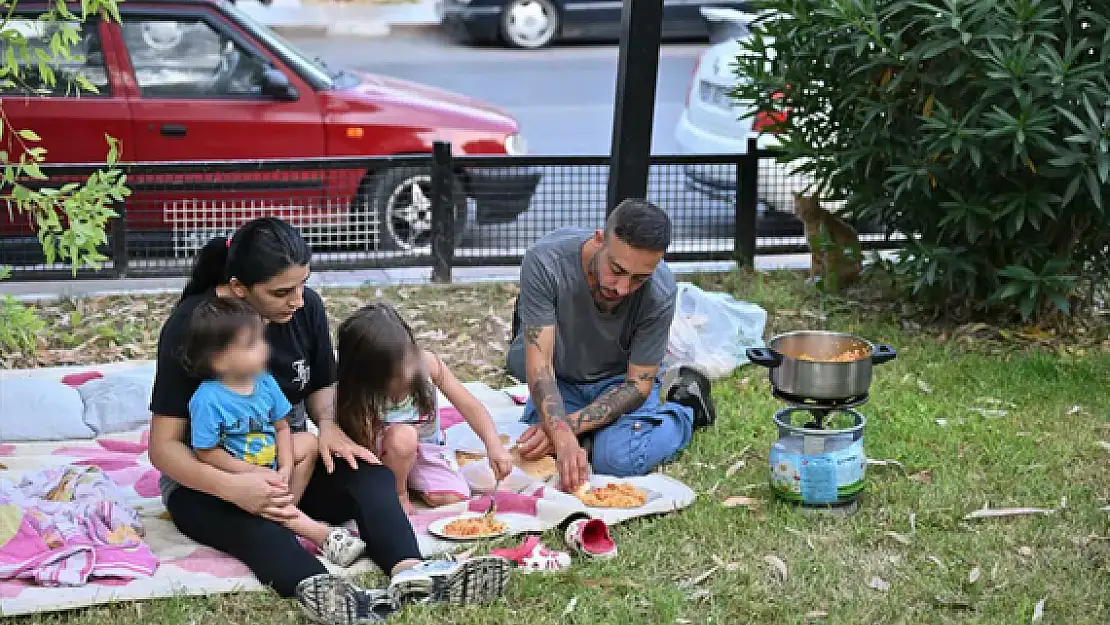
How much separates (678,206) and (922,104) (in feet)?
6.64

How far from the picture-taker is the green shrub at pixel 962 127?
6.46m

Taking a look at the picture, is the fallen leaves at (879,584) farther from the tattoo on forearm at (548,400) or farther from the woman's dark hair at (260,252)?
the woman's dark hair at (260,252)

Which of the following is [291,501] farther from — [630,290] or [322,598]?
[630,290]

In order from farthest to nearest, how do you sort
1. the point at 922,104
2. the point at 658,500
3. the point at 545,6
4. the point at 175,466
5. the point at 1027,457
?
the point at 545,6, the point at 922,104, the point at 1027,457, the point at 658,500, the point at 175,466

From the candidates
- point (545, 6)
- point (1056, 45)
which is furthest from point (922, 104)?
point (545, 6)

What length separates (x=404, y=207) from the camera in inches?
342

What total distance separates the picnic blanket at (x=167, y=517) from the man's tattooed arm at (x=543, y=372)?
302 millimetres

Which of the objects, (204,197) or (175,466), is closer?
(175,466)

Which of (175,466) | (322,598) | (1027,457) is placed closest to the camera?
(322,598)

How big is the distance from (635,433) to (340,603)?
1.69 meters

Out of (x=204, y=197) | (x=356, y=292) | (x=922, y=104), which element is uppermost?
(x=922, y=104)

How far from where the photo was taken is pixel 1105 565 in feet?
15.3

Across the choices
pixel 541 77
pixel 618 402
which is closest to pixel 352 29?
pixel 541 77

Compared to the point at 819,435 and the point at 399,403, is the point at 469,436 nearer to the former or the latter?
the point at 399,403
